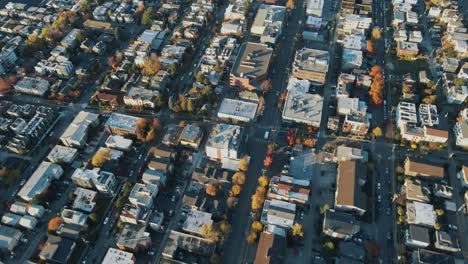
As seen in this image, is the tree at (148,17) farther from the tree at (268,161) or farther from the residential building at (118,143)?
the tree at (268,161)

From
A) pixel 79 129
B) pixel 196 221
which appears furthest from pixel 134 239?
pixel 79 129

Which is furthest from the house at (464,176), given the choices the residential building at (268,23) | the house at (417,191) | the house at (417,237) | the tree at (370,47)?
the residential building at (268,23)

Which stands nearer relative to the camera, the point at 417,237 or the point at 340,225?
the point at 417,237

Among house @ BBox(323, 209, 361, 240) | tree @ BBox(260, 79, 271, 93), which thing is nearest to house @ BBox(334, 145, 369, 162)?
house @ BBox(323, 209, 361, 240)

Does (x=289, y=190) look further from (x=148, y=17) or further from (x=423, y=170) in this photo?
(x=148, y=17)

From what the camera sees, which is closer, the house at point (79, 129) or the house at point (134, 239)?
the house at point (134, 239)

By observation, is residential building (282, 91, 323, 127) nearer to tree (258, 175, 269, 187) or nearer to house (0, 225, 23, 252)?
tree (258, 175, 269, 187)
